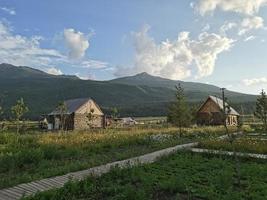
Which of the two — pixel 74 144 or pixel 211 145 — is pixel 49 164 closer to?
pixel 74 144

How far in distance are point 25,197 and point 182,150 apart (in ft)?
35.0

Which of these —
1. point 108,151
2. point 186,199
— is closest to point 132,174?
point 186,199

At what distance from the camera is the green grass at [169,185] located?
9844 mm

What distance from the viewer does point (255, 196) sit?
9602 mm

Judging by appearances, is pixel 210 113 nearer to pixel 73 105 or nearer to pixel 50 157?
pixel 73 105

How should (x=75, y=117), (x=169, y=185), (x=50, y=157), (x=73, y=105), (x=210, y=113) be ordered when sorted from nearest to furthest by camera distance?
(x=169, y=185) < (x=50, y=157) < (x=75, y=117) < (x=73, y=105) < (x=210, y=113)

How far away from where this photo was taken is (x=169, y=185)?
35.0 ft

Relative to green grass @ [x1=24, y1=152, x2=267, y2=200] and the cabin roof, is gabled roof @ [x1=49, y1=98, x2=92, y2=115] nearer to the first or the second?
the cabin roof

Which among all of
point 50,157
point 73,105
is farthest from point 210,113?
point 50,157

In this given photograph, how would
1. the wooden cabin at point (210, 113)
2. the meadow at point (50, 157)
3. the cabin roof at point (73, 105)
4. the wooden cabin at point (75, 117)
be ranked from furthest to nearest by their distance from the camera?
1. the wooden cabin at point (210, 113)
2. the cabin roof at point (73, 105)
3. the wooden cabin at point (75, 117)
4. the meadow at point (50, 157)

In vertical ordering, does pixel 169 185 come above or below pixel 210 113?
below

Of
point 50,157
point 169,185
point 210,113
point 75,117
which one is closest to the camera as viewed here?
point 169,185

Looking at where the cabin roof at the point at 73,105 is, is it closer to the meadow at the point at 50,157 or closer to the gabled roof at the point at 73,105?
the gabled roof at the point at 73,105

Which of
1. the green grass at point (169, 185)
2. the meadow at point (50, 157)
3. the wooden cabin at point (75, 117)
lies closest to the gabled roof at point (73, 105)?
the wooden cabin at point (75, 117)
